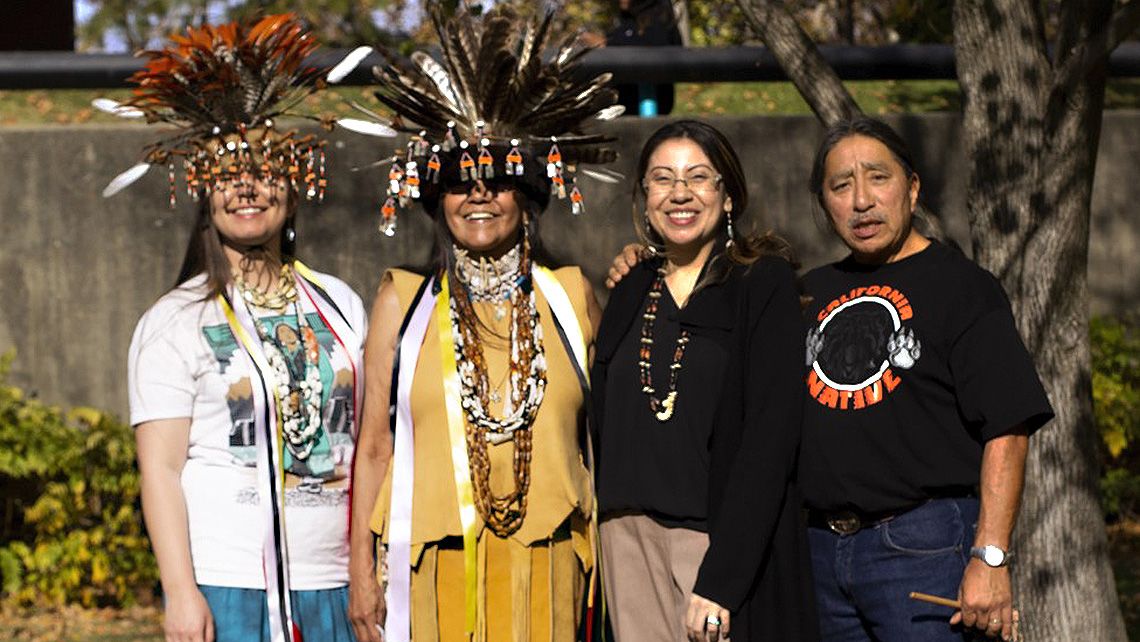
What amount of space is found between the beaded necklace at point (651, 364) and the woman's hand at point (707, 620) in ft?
1.58

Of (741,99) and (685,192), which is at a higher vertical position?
(741,99)

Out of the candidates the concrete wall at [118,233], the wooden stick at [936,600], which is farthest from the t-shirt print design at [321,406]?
the concrete wall at [118,233]

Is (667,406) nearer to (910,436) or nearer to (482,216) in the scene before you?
(910,436)

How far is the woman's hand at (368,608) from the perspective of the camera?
13.8 ft

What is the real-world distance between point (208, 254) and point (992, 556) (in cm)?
225

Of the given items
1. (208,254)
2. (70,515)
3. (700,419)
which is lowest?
(70,515)

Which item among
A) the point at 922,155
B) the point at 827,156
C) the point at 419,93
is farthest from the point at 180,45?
the point at 922,155

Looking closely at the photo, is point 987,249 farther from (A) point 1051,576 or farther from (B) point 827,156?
(B) point 827,156

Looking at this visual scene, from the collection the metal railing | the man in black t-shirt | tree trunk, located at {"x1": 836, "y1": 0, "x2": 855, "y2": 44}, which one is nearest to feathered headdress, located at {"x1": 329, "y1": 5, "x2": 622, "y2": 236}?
the man in black t-shirt

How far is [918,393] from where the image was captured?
148 inches

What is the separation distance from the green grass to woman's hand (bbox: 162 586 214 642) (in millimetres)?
6059

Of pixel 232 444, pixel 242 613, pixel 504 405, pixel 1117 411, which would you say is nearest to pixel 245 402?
pixel 232 444

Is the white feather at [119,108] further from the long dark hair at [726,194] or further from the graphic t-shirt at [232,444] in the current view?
the long dark hair at [726,194]

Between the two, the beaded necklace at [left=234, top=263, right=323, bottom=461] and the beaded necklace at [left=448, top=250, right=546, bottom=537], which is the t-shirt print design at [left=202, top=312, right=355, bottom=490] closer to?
the beaded necklace at [left=234, top=263, right=323, bottom=461]
